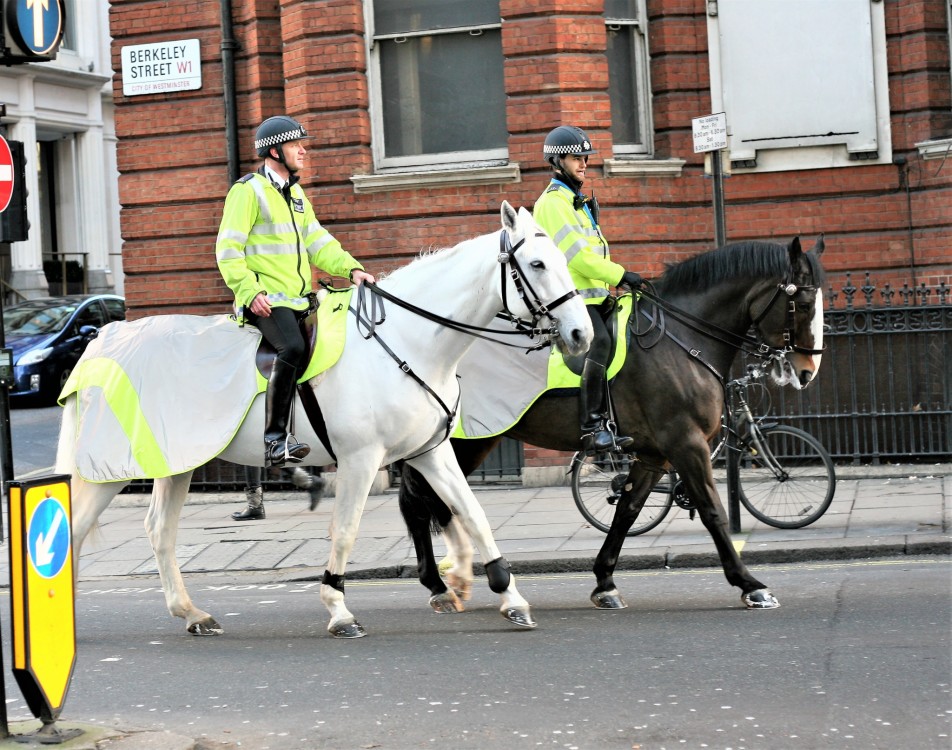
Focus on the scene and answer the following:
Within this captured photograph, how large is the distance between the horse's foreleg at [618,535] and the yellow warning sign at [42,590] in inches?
145

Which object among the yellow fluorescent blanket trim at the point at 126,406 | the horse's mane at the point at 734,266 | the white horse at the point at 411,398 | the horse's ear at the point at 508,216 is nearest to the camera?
the horse's ear at the point at 508,216

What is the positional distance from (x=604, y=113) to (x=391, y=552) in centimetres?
557

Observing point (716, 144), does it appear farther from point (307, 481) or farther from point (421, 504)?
point (307, 481)

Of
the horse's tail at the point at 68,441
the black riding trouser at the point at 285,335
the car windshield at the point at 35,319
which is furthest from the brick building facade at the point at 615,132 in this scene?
the car windshield at the point at 35,319

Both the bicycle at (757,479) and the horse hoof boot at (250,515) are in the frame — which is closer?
the bicycle at (757,479)

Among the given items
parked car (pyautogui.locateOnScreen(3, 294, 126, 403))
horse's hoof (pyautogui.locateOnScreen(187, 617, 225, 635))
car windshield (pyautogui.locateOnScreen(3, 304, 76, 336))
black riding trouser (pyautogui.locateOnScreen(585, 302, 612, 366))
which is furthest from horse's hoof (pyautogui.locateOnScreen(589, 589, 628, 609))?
car windshield (pyautogui.locateOnScreen(3, 304, 76, 336))

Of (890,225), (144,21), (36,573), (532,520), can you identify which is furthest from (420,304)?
(144,21)

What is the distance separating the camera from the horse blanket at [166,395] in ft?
26.7

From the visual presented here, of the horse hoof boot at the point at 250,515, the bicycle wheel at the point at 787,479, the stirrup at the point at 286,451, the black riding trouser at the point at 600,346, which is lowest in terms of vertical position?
the horse hoof boot at the point at 250,515

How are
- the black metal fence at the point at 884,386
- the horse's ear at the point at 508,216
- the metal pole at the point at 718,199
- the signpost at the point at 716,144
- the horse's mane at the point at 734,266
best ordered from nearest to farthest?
the horse's ear at the point at 508,216
the horse's mane at the point at 734,266
the signpost at the point at 716,144
the metal pole at the point at 718,199
the black metal fence at the point at 884,386

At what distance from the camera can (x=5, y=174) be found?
38.1ft

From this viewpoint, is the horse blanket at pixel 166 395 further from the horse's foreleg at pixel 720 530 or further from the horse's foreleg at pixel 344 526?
the horse's foreleg at pixel 720 530

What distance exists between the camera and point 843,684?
6254mm

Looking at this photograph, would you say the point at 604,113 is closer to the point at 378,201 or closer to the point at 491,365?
the point at 378,201
